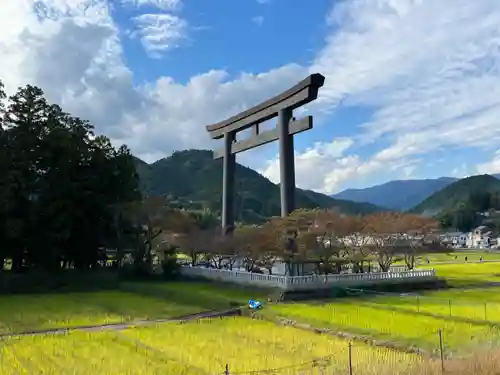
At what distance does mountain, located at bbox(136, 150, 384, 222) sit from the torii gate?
65849mm

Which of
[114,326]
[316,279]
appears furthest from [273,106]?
[114,326]

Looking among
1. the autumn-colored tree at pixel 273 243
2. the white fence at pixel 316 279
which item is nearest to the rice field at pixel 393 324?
the white fence at pixel 316 279

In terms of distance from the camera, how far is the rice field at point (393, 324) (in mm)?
14234

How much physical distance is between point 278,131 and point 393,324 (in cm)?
1505

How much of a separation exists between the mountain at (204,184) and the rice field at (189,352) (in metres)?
85.1

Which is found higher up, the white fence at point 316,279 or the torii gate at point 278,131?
the torii gate at point 278,131

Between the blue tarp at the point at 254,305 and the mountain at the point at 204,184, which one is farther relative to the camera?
the mountain at the point at 204,184

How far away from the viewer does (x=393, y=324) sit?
17266mm

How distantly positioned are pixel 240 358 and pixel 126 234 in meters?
23.5

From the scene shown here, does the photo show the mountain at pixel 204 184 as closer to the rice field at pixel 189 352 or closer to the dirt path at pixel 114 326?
the dirt path at pixel 114 326

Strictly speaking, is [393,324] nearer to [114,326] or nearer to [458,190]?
[114,326]

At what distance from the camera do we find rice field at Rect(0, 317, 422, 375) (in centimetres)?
1244

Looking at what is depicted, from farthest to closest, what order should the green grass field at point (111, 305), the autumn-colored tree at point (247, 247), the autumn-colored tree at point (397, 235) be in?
the autumn-colored tree at point (397, 235)
the autumn-colored tree at point (247, 247)
the green grass field at point (111, 305)

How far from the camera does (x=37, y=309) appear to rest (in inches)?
891
